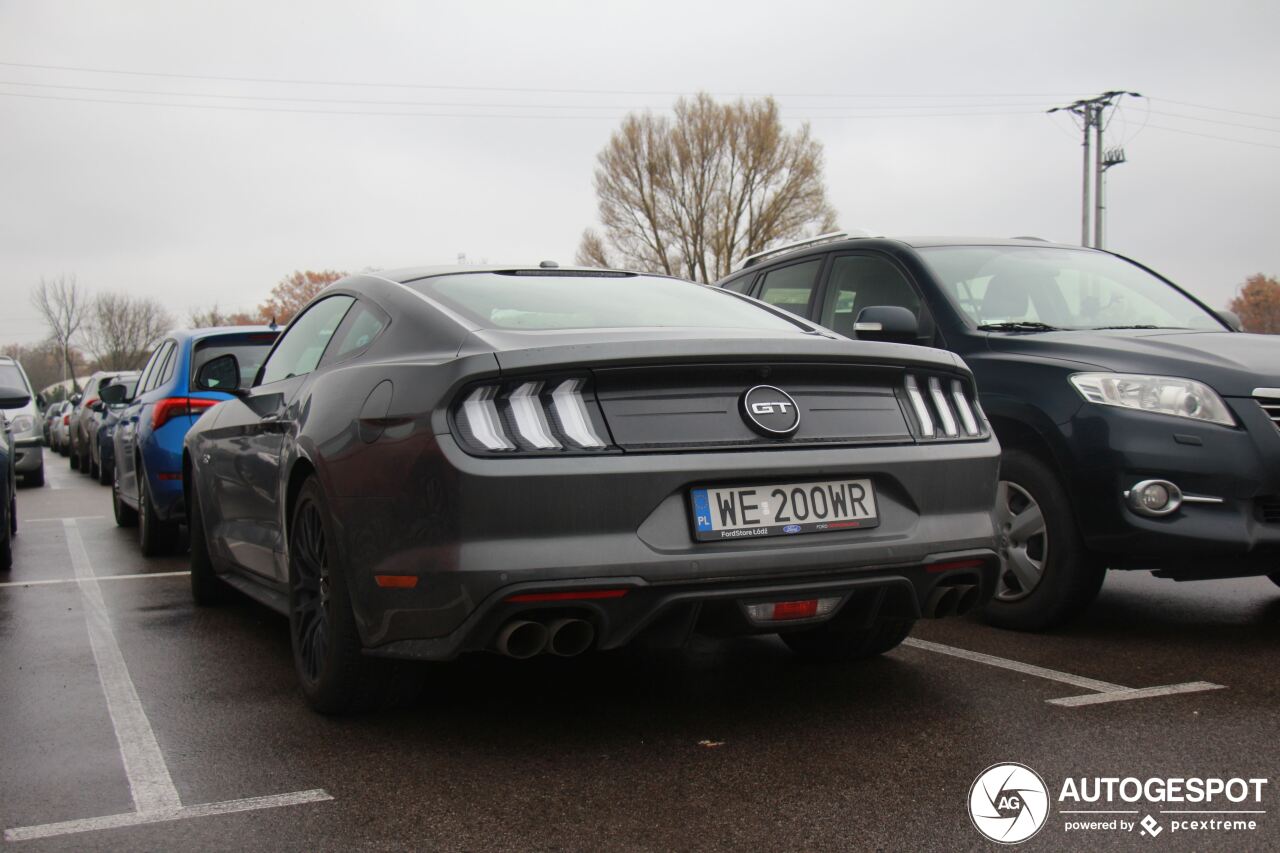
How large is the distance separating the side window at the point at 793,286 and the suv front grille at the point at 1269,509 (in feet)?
9.31

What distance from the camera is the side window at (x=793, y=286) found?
7.10 m

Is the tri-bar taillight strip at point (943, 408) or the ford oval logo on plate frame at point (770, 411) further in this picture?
the tri-bar taillight strip at point (943, 408)

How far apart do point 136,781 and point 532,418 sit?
57.6 inches

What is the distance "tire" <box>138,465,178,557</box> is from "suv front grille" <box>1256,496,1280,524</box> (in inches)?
254

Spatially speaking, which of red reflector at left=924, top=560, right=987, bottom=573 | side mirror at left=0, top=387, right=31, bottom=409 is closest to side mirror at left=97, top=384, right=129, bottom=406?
side mirror at left=0, top=387, right=31, bottom=409

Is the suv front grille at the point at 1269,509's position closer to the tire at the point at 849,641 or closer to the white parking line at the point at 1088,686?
the white parking line at the point at 1088,686

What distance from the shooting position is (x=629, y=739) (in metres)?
3.74

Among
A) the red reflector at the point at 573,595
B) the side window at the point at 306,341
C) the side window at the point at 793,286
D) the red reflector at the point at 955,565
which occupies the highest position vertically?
the side window at the point at 793,286

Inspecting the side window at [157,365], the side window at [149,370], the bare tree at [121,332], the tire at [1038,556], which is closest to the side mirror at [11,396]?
the side window at [157,365]

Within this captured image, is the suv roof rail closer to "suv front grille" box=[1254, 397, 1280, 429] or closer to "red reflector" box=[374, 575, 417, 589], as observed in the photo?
"suv front grille" box=[1254, 397, 1280, 429]

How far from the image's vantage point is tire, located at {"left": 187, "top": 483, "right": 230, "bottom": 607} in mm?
6023

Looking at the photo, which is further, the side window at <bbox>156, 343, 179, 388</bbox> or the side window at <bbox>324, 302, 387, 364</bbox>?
the side window at <bbox>156, 343, 179, 388</bbox>

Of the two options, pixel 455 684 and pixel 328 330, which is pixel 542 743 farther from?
pixel 328 330

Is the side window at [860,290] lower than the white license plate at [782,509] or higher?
higher
